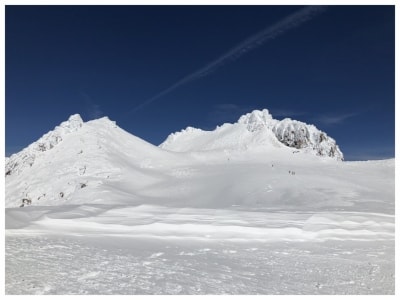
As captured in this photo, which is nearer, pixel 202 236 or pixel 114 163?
pixel 202 236

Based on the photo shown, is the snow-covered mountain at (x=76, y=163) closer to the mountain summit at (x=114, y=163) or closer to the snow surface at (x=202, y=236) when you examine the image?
the mountain summit at (x=114, y=163)

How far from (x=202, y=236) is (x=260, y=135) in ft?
155

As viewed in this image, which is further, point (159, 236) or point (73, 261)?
point (159, 236)

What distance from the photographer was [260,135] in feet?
188

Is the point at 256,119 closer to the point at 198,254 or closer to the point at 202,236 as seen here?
the point at 202,236

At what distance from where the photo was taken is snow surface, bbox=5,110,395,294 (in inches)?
266

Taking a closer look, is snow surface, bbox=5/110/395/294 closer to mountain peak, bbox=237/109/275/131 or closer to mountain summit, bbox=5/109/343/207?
mountain summit, bbox=5/109/343/207

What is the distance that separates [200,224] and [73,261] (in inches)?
230

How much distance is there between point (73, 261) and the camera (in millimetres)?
7699

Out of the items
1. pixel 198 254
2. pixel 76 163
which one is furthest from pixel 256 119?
pixel 198 254

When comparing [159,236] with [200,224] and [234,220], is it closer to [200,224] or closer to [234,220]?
[200,224]

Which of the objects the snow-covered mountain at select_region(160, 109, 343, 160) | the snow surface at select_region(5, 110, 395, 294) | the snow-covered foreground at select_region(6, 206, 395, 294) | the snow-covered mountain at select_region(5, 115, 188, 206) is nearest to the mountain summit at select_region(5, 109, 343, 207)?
the snow-covered mountain at select_region(5, 115, 188, 206)
